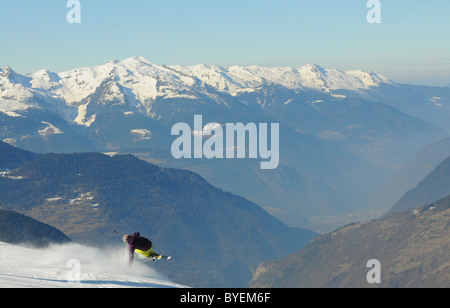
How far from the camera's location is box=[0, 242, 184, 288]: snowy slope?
60.4 metres

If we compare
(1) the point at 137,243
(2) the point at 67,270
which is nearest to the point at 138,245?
(1) the point at 137,243

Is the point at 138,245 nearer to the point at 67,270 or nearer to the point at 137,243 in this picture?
the point at 137,243

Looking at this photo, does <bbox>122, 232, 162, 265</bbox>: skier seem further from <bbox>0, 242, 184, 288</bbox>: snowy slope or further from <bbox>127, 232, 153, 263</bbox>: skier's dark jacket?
<bbox>0, 242, 184, 288</bbox>: snowy slope

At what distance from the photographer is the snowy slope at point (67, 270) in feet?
198

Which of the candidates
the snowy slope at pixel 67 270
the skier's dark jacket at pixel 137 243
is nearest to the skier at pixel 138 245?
the skier's dark jacket at pixel 137 243

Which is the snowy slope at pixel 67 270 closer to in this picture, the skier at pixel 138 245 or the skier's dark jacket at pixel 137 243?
the skier at pixel 138 245

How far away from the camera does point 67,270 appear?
7075 centimetres

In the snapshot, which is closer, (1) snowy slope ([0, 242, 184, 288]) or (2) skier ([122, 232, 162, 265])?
(2) skier ([122, 232, 162, 265])

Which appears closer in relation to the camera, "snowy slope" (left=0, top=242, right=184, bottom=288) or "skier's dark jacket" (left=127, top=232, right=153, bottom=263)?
"skier's dark jacket" (left=127, top=232, right=153, bottom=263)

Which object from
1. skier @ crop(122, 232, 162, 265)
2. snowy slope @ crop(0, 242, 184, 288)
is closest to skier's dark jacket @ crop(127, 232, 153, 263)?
skier @ crop(122, 232, 162, 265)

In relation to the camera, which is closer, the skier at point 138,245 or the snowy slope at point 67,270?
the skier at point 138,245

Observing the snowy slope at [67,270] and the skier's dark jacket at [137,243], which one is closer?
the skier's dark jacket at [137,243]
